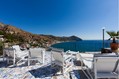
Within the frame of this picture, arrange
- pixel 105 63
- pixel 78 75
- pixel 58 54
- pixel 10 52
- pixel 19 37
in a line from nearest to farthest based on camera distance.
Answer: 1. pixel 105 63
2. pixel 78 75
3. pixel 58 54
4. pixel 10 52
5. pixel 19 37

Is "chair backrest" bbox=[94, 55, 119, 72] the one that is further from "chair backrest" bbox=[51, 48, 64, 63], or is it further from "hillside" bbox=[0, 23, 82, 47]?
"hillside" bbox=[0, 23, 82, 47]

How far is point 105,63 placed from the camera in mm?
3303

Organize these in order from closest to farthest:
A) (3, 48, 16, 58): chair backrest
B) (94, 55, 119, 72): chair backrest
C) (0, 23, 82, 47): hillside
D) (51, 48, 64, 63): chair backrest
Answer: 1. (94, 55, 119, 72): chair backrest
2. (51, 48, 64, 63): chair backrest
3. (3, 48, 16, 58): chair backrest
4. (0, 23, 82, 47): hillside

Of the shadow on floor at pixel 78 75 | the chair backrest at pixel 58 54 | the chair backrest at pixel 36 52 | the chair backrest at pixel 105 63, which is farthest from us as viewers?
the chair backrest at pixel 36 52

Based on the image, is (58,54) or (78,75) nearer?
(78,75)

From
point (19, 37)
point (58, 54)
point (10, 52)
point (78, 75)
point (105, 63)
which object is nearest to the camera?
point (105, 63)

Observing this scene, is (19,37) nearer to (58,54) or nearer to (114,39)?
(58,54)

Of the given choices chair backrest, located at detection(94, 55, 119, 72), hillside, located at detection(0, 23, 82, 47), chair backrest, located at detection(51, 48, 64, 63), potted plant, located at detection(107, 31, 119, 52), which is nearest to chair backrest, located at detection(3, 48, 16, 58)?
chair backrest, located at detection(51, 48, 64, 63)

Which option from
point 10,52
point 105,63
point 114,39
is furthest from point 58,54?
point 10,52

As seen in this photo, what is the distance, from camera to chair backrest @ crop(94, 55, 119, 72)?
317 centimetres

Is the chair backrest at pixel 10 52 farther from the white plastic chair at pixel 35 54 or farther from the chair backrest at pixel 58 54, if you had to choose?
the chair backrest at pixel 58 54

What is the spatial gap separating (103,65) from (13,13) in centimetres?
1673

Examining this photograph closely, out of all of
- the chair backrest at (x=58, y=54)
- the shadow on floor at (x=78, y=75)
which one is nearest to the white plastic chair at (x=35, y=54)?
the chair backrest at (x=58, y=54)

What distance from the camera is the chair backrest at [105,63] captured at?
317cm
